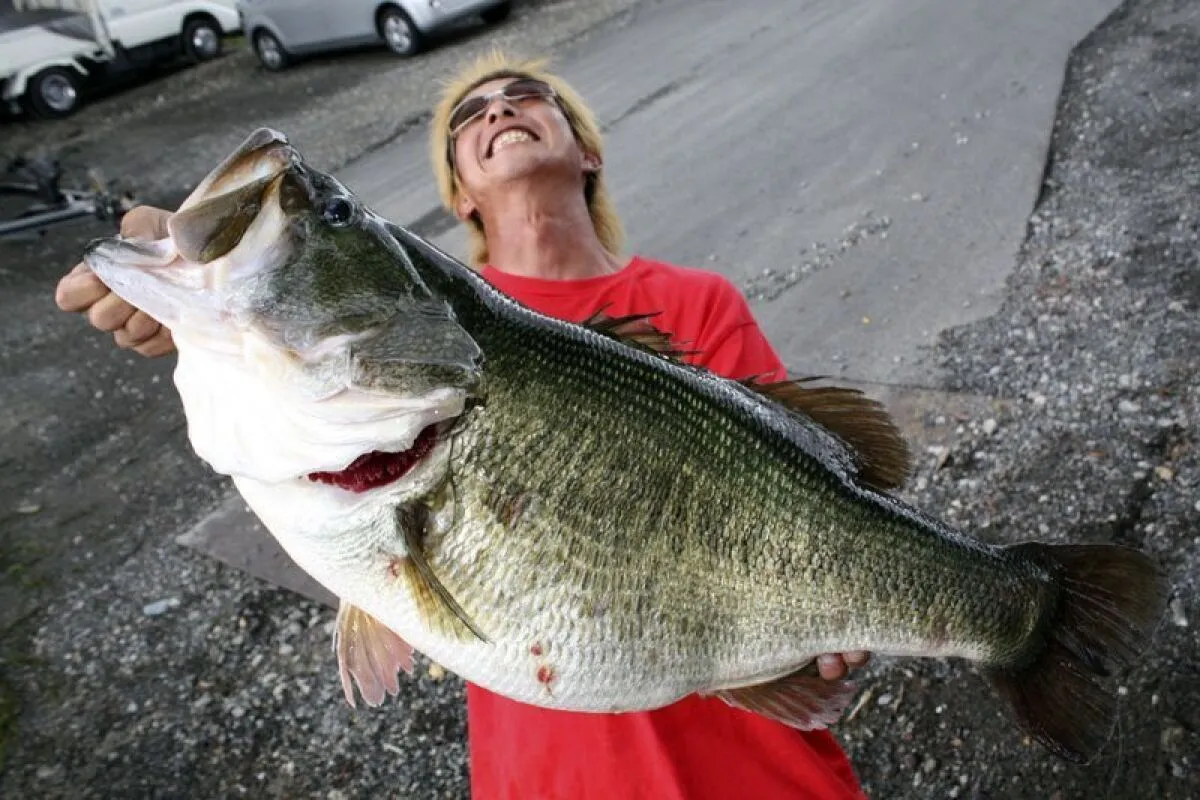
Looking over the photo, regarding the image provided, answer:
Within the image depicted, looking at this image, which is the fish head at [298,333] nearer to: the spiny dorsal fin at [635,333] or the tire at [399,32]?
the spiny dorsal fin at [635,333]

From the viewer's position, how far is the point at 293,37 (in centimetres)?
1272

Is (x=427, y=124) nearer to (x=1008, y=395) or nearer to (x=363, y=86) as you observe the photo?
(x=363, y=86)

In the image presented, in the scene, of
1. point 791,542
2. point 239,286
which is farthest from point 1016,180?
point 239,286

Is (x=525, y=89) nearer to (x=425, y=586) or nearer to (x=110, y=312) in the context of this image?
(x=110, y=312)

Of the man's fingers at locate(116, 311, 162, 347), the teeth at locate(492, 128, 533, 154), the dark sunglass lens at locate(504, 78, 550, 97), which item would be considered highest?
the dark sunglass lens at locate(504, 78, 550, 97)

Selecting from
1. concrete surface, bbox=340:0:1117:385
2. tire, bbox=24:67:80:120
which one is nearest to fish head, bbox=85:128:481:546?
concrete surface, bbox=340:0:1117:385

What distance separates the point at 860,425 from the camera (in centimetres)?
179

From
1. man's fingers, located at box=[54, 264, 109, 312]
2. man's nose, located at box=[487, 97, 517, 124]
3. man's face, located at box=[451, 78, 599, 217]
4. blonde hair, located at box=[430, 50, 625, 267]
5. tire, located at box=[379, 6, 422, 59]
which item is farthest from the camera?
tire, located at box=[379, 6, 422, 59]

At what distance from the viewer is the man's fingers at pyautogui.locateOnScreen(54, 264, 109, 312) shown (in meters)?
1.50

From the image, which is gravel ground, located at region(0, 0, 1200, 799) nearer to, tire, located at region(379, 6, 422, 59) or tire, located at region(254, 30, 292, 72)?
tire, located at region(379, 6, 422, 59)

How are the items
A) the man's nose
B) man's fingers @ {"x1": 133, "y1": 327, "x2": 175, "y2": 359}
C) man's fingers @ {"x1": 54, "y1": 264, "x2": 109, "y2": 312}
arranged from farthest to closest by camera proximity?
the man's nose
man's fingers @ {"x1": 133, "y1": 327, "x2": 175, "y2": 359}
man's fingers @ {"x1": 54, "y1": 264, "x2": 109, "y2": 312}

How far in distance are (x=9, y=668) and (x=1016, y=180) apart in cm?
592

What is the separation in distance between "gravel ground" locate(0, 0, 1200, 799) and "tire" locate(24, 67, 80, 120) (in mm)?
7301

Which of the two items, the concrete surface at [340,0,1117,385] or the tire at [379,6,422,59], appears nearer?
the concrete surface at [340,0,1117,385]
